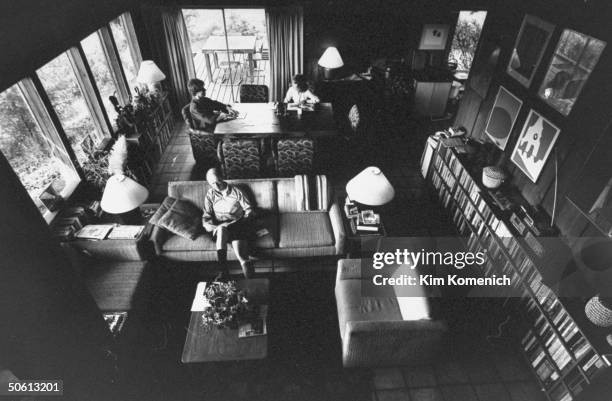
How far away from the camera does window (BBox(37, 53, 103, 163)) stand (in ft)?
13.8

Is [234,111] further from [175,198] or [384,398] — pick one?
[384,398]

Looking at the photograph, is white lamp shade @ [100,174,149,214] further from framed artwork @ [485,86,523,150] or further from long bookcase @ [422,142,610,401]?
framed artwork @ [485,86,523,150]

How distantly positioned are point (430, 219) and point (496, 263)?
1379 millimetres

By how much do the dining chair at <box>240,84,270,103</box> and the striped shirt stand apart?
10.1ft

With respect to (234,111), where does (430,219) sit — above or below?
below

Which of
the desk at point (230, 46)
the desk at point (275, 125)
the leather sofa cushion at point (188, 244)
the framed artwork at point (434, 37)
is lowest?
the leather sofa cushion at point (188, 244)

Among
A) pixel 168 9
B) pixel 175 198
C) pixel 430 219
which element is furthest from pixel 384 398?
pixel 168 9

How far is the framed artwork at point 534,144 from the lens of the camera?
12.7ft

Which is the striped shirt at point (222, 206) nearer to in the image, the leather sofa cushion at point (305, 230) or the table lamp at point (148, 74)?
the leather sofa cushion at point (305, 230)

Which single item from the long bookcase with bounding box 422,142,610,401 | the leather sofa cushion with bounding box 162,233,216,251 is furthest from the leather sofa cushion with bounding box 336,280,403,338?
the leather sofa cushion with bounding box 162,233,216,251

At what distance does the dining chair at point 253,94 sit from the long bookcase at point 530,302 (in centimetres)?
365

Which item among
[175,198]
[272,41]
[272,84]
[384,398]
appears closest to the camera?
[384,398]

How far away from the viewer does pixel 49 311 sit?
2361 millimetres

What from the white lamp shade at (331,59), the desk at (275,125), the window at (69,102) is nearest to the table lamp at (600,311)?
the desk at (275,125)
